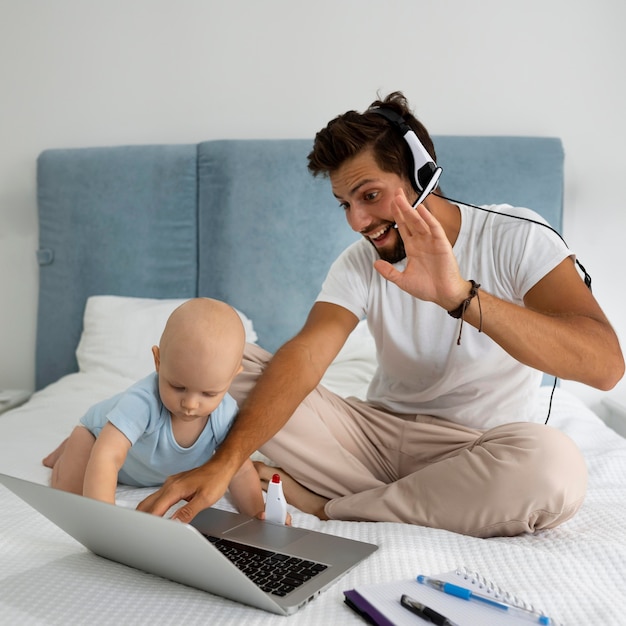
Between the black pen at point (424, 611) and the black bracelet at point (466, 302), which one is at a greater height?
the black bracelet at point (466, 302)

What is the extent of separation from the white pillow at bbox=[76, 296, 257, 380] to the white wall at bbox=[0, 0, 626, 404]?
0.49 meters

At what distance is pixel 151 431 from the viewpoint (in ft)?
4.08

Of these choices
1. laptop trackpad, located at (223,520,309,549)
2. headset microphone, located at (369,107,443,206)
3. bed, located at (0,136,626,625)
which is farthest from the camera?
bed, located at (0,136,626,625)

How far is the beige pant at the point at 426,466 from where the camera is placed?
1.17m

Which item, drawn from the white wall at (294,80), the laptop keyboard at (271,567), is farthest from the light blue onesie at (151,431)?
the white wall at (294,80)

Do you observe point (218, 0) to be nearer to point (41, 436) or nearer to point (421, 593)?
point (41, 436)

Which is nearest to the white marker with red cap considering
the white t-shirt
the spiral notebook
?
the spiral notebook

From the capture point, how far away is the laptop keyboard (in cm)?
91

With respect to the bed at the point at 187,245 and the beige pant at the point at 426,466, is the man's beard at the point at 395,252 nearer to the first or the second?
the beige pant at the point at 426,466

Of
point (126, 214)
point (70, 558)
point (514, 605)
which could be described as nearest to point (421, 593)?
point (514, 605)

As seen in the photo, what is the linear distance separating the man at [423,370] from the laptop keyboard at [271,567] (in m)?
0.15

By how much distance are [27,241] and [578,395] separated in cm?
203

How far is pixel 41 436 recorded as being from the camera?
5.78 ft

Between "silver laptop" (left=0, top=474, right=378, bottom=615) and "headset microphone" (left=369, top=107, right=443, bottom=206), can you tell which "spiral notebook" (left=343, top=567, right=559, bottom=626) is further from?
"headset microphone" (left=369, top=107, right=443, bottom=206)
